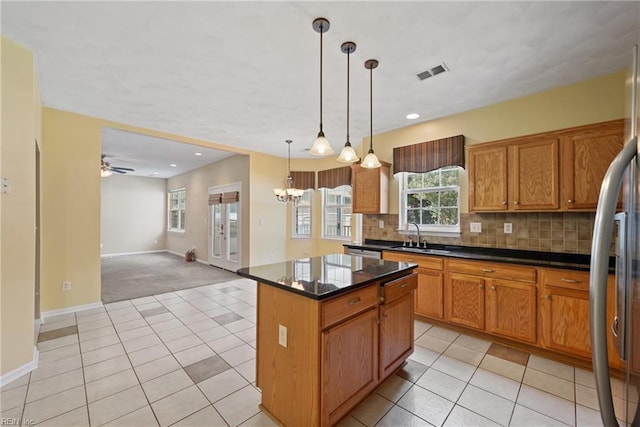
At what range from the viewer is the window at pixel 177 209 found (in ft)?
29.2

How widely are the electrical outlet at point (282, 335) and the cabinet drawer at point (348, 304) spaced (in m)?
0.31

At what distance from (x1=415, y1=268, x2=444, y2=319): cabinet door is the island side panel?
2147 millimetres

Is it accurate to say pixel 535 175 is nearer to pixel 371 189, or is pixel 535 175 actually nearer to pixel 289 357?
pixel 371 189

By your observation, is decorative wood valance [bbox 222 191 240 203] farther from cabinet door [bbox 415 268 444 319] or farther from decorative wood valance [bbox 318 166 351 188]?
cabinet door [bbox 415 268 444 319]

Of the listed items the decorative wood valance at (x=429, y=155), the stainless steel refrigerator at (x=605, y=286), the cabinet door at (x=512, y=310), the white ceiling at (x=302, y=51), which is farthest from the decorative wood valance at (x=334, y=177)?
the stainless steel refrigerator at (x=605, y=286)

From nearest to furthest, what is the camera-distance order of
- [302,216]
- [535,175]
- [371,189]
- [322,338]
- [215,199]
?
[322,338], [535,175], [371,189], [302,216], [215,199]

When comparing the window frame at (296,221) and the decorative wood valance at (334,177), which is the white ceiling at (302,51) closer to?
the decorative wood valance at (334,177)

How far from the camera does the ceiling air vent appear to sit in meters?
2.53

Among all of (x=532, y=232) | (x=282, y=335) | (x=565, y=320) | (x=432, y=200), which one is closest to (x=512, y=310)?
(x=565, y=320)

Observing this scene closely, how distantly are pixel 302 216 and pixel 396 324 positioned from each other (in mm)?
4587

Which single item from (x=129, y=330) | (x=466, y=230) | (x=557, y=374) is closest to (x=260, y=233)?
(x=129, y=330)

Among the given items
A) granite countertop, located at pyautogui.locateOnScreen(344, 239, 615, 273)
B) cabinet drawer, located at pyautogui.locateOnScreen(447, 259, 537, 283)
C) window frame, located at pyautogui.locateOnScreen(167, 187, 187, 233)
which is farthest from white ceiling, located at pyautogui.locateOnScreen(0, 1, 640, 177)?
window frame, located at pyautogui.locateOnScreen(167, 187, 187, 233)

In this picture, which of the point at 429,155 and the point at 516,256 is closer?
the point at 516,256

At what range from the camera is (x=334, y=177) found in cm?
591
